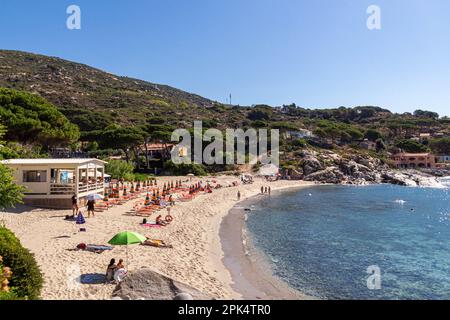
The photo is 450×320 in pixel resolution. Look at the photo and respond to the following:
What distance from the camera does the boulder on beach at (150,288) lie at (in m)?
8.53

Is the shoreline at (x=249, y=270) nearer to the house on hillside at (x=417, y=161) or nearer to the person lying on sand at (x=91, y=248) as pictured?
the person lying on sand at (x=91, y=248)

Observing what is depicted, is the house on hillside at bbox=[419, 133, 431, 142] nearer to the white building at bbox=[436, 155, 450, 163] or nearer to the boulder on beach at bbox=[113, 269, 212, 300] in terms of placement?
the white building at bbox=[436, 155, 450, 163]

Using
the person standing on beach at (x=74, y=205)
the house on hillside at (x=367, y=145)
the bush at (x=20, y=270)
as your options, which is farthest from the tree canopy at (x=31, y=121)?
the house on hillside at (x=367, y=145)

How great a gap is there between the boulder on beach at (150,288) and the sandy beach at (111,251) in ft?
3.52

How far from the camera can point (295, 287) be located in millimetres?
12695

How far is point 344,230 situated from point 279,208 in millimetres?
9773

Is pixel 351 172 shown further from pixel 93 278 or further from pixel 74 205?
pixel 93 278

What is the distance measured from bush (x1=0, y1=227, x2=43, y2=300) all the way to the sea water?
8.69 meters

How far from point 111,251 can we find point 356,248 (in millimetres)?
12710

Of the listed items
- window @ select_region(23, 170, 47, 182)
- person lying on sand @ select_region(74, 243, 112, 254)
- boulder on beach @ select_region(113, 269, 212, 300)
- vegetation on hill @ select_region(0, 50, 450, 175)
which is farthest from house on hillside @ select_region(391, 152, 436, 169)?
boulder on beach @ select_region(113, 269, 212, 300)

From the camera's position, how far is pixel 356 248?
18938 millimetres

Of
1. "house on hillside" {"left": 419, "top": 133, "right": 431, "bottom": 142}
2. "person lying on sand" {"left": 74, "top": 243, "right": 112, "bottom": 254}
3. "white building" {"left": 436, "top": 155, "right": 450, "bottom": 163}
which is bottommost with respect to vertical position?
"person lying on sand" {"left": 74, "top": 243, "right": 112, "bottom": 254}

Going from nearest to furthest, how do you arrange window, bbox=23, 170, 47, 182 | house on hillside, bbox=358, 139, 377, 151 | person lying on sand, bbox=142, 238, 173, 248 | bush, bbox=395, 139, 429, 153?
person lying on sand, bbox=142, 238, 173, 248 < window, bbox=23, 170, 47, 182 < bush, bbox=395, 139, 429, 153 < house on hillside, bbox=358, 139, 377, 151

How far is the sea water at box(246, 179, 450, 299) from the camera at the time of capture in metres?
13.1
